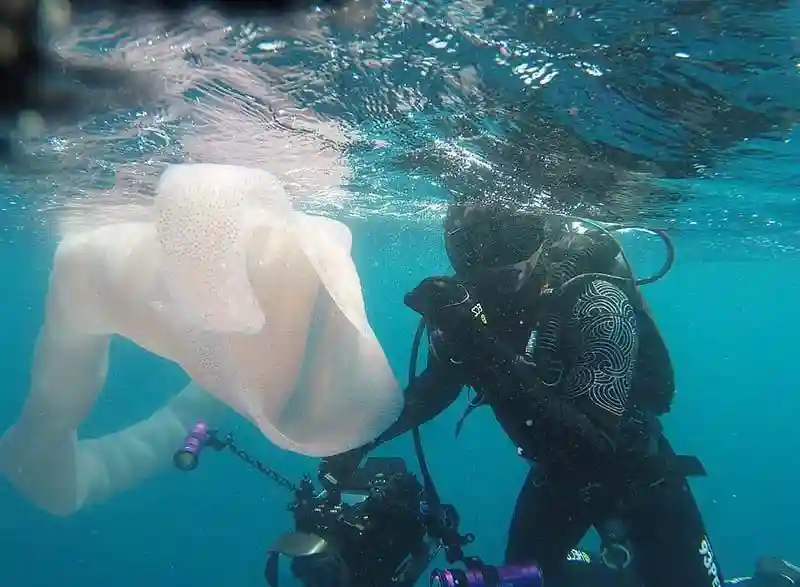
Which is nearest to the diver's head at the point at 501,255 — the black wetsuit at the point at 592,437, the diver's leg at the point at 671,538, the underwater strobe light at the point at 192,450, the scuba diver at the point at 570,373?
the scuba diver at the point at 570,373

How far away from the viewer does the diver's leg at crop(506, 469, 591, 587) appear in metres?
6.27

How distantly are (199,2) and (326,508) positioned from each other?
377cm

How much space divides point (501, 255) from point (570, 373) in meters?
1.12

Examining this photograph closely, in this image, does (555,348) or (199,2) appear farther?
(555,348)

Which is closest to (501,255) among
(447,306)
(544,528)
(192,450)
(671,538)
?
(447,306)

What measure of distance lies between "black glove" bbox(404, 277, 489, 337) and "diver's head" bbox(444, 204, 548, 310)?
0.77 metres

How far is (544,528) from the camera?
6.39 meters

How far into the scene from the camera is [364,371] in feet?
13.1

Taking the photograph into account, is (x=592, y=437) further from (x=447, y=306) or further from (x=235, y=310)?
(x=235, y=310)

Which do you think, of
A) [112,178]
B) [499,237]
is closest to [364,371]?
[499,237]

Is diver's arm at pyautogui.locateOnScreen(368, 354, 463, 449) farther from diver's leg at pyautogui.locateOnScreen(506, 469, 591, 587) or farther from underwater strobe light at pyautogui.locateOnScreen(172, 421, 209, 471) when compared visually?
underwater strobe light at pyautogui.locateOnScreen(172, 421, 209, 471)

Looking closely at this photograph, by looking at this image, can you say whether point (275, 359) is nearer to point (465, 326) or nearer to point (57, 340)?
point (465, 326)

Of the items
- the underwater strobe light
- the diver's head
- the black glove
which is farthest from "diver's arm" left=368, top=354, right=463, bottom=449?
the underwater strobe light

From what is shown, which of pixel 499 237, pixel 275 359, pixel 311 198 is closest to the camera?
pixel 275 359
